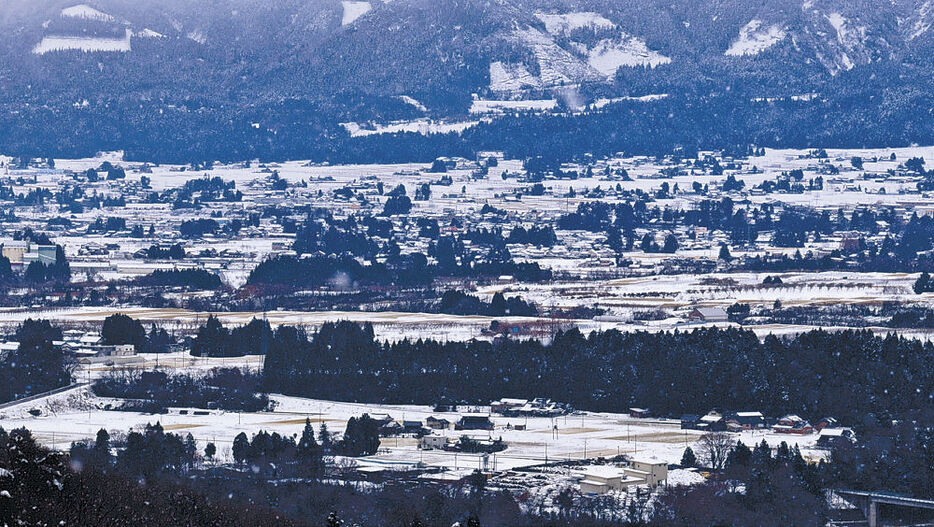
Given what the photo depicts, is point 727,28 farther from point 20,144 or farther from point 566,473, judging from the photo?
point 566,473

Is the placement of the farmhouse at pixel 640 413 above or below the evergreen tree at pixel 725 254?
Result: below

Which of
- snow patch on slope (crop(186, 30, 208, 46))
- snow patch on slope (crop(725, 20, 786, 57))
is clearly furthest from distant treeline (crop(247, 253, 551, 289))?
snow patch on slope (crop(186, 30, 208, 46))

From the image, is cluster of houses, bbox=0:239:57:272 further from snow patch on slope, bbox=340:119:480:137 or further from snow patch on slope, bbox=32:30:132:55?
snow patch on slope, bbox=32:30:132:55

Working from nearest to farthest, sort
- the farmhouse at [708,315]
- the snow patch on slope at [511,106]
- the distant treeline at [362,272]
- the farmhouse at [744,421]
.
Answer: the farmhouse at [744,421]
the farmhouse at [708,315]
the distant treeline at [362,272]
the snow patch on slope at [511,106]

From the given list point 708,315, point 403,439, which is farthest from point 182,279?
point 403,439

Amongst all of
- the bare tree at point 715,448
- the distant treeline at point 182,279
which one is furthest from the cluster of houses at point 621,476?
the distant treeline at point 182,279

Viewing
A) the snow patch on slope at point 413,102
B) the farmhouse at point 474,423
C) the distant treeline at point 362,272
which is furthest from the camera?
the snow patch on slope at point 413,102

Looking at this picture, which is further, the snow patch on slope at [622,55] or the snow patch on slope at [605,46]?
the snow patch on slope at [605,46]

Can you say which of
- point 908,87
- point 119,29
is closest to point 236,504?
point 908,87

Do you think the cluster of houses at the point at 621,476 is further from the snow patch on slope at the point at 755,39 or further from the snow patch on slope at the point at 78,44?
the snow patch on slope at the point at 78,44
